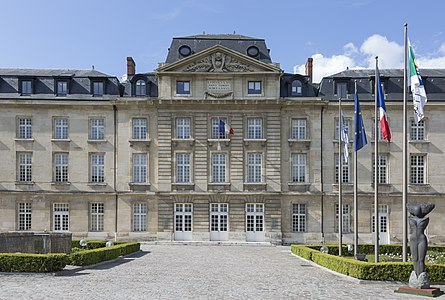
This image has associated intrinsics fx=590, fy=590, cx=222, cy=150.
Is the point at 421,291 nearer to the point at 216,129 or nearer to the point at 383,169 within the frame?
the point at 383,169

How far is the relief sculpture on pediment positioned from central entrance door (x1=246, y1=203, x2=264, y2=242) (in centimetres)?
993

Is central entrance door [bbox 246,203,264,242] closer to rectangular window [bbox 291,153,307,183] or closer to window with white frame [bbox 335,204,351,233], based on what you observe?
rectangular window [bbox 291,153,307,183]

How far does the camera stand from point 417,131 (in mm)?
43188

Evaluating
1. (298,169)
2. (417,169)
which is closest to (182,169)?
(298,169)

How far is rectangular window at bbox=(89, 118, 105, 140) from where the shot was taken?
43.9 meters

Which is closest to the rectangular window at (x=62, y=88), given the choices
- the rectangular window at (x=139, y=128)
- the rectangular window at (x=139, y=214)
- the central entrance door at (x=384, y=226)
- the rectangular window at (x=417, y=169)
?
the rectangular window at (x=139, y=128)

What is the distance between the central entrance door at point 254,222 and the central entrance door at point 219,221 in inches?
60.2

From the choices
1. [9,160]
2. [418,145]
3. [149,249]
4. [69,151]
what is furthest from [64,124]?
→ [418,145]

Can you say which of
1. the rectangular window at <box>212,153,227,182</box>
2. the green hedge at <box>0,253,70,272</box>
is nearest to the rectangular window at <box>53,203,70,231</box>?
the rectangular window at <box>212,153,227,182</box>

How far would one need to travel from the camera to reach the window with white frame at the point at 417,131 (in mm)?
43156

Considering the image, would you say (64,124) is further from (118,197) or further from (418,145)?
(418,145)

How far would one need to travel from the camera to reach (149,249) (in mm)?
37281

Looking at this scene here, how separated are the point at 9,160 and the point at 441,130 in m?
31.8

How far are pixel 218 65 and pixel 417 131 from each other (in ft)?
50.3
